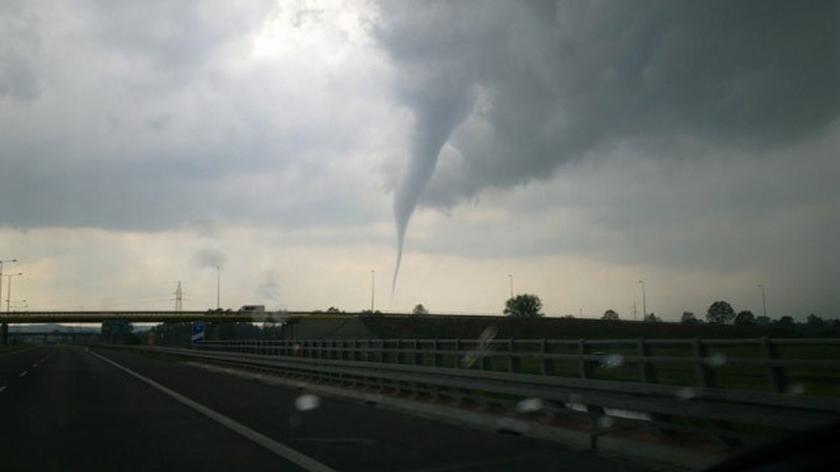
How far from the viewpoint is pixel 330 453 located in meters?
10.5

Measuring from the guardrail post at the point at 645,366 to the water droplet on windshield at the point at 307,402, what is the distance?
929cm

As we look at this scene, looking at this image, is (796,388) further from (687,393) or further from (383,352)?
(383,352)

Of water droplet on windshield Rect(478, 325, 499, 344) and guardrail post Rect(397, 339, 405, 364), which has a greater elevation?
water droplet on windshield Rect(478, 325, 499, 344)

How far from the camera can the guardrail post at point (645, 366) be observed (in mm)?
10492

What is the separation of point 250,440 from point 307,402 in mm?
7438

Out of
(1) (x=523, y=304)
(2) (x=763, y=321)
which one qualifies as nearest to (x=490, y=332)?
(2) (x=763, y=321)

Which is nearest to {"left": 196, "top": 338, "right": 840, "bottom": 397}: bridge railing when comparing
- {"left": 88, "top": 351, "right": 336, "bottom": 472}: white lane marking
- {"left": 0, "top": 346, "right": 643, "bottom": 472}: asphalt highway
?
{"left": 0, "top": 346, "right": 643, "bottom": 472}: asphalt highway

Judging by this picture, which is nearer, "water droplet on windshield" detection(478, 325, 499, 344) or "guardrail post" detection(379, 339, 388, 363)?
"guardrail post" detection(379, 339, 388, 363)

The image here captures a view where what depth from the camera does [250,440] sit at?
12.0 metres

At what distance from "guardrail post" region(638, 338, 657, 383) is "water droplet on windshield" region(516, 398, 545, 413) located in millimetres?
2642

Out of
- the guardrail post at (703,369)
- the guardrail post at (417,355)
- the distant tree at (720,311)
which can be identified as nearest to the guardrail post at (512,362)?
the guardrail post at (417,355)

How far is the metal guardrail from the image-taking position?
27.1ft

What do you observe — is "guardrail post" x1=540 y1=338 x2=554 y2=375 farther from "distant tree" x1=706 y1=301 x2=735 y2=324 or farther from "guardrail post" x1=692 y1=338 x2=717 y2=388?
"distant tree" x1=706 y1=301 x2=735 y2=324

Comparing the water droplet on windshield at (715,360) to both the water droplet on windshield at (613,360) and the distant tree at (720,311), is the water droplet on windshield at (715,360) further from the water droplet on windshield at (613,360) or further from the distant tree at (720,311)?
the distant tree at (720,311)
